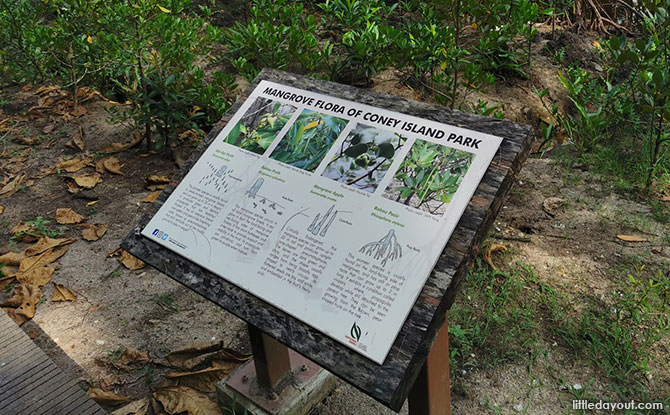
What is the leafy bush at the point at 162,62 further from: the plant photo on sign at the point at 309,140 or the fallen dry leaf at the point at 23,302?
the plant photo on sign at the point at 309,140

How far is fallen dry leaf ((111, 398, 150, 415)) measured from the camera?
217 centimetres

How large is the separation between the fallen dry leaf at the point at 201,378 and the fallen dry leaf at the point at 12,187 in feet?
7.16

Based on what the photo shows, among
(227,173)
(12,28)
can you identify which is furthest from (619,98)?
(12,28)

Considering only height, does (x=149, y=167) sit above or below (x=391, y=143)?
below

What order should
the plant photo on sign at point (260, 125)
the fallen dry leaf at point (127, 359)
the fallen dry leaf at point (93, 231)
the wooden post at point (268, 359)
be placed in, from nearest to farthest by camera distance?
the plant photo on sign at point (260, 125)
the wooden post at point (268, 359)
the fallen dry leaf at point (127, 359)
the fallen dry leaf at point (93, 231)

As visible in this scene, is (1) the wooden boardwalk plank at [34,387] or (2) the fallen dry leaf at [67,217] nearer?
(1) the wooden boardwalk plank at [34,387]

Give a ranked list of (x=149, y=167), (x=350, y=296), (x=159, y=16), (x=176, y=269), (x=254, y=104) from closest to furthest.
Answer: (x=350, y=296) → (x=176, y=269) → (x=254, y=104) → (x=159, y=16) → (x=149, y=167)

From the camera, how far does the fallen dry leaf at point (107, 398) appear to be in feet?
7.29

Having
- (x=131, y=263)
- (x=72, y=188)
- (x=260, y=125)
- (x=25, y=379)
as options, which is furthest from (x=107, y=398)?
(x=72, y=188)

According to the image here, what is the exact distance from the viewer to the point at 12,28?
192 inches

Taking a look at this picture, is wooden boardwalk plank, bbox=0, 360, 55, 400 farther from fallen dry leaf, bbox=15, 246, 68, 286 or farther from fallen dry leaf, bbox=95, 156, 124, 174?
fallen dry leaf, bbox=95, 156, 124, 174

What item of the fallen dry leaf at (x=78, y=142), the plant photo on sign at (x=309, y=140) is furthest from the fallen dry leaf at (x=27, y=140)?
the plant photo on sign at (x=309, y=140)

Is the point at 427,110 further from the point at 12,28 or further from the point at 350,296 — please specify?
the point at 12,28

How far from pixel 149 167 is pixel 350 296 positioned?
2971 mm
